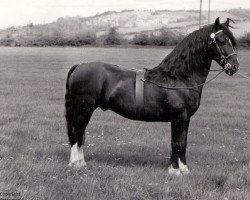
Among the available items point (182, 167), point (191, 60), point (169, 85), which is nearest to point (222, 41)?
point (191, 60)

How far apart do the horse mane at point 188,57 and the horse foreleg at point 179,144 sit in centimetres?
76

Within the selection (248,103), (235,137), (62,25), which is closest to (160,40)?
(62,25)

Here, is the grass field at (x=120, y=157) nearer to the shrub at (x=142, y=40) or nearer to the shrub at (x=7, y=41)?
the shrub at (x=142, y=40)

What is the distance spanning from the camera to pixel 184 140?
841 cm

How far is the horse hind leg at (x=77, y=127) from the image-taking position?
880 centimetres

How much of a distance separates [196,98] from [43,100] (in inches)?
455

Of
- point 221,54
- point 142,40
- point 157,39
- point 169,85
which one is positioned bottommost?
point 142,40

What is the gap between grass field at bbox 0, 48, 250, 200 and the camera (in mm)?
7090

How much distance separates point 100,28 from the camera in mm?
72250

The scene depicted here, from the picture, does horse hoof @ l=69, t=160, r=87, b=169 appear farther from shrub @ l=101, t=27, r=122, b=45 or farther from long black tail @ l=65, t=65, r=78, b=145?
shrub @ l=101, t=27, r=122, b=45

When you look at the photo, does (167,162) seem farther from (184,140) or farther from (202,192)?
(202,192)

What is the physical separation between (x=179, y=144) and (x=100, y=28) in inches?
2564

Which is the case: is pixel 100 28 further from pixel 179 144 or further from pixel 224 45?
pixel 224 45

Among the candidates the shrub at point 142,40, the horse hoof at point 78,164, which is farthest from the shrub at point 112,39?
the horse hoof at point 78,164
